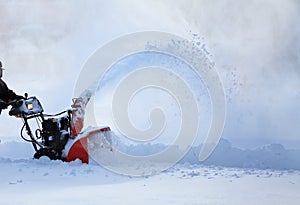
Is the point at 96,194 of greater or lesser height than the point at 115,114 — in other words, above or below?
below

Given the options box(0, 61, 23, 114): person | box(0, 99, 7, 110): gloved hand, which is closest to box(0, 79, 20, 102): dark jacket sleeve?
box(0, 61, 23, 114): person

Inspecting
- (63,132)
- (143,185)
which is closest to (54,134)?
(63,132)

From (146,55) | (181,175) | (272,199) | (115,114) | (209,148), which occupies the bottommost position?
(272,199)

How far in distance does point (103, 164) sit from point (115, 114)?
2.38 meters

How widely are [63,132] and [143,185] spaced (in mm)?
2343

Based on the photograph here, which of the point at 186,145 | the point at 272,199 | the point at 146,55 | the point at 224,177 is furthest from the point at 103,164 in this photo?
the point at 146,55

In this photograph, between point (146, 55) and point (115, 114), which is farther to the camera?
point (146, 55)

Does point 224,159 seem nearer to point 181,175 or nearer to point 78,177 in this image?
point 181,175

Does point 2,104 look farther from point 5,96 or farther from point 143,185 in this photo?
point 143,185

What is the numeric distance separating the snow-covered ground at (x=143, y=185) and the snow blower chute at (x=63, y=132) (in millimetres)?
200

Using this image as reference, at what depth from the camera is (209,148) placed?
26.9ft

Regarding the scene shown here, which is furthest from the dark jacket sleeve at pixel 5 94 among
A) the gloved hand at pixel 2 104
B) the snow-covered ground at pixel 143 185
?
the snow-covered ground at pixel 143 185

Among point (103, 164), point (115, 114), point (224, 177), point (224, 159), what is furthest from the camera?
point (115, 114)

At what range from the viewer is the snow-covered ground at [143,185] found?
420 centimetres
